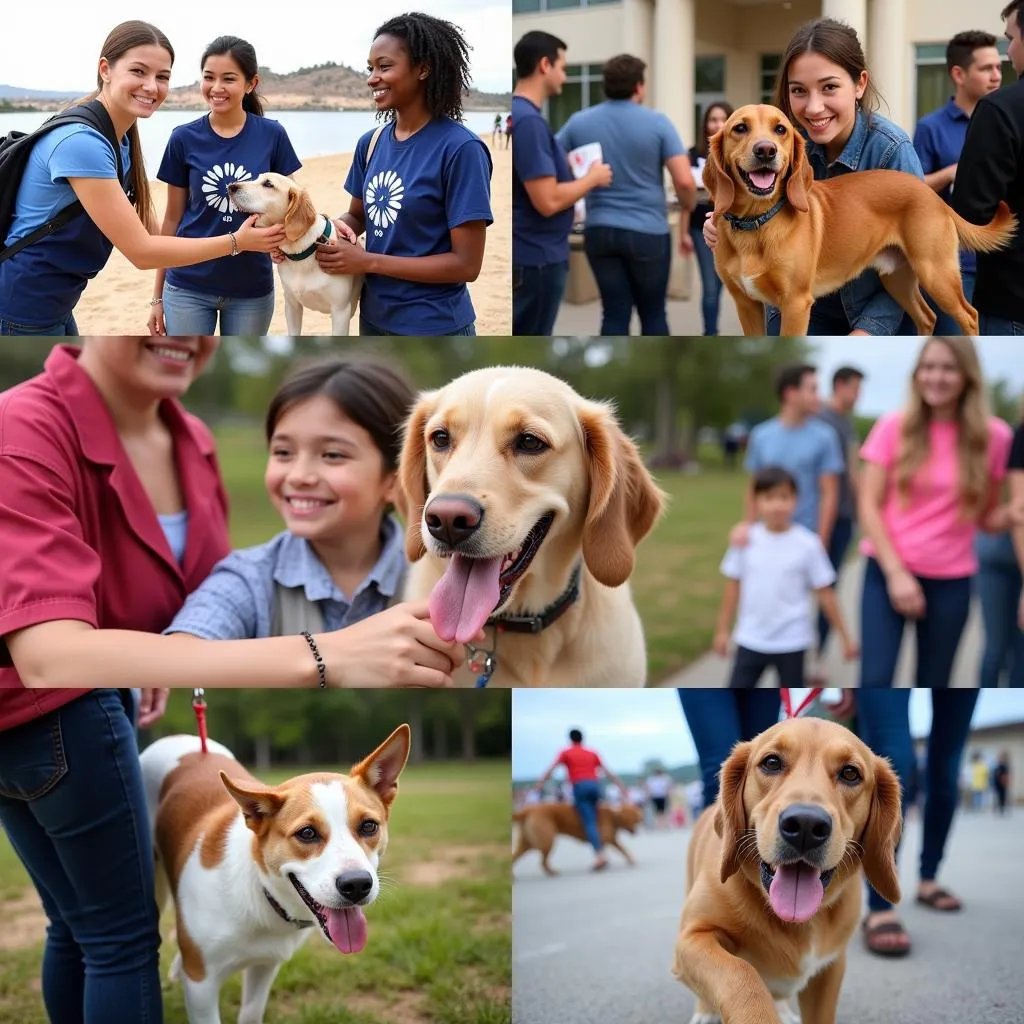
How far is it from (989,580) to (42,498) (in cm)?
224

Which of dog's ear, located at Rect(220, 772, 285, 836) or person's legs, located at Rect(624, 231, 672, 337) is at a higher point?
person's legs, located at Rect(624, 231, 672, 337)

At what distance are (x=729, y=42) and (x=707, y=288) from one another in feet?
2.77

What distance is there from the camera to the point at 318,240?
3.02 m

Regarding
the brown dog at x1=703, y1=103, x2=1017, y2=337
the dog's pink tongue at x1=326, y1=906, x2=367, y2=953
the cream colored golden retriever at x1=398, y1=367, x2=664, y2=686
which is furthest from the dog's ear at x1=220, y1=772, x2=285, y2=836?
the brown dog at x1=703, y1=103, x2=1017, y2=337

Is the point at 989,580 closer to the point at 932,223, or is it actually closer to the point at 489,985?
the point at 932,223

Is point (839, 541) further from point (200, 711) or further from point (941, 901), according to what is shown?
point (200, 711)

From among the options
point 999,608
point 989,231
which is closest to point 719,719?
point 999,608

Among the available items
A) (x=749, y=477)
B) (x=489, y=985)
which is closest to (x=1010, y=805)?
(x=749, y=477)

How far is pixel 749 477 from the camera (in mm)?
3107

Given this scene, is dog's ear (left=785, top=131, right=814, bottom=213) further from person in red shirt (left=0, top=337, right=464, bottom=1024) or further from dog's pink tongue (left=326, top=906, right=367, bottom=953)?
dog's pink tongue (left=326, top=906, right=367, bottom=953)

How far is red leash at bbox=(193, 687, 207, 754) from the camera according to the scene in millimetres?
2615

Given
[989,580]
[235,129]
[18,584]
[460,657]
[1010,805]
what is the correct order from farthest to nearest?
[235,129] → [989,580] → [1010,805] → [460,657] → [18,584]

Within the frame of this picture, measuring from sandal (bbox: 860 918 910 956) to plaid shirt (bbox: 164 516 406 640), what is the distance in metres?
1.35

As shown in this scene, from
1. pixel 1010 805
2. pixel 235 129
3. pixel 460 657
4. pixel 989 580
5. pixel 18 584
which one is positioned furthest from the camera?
pixel 235 129
